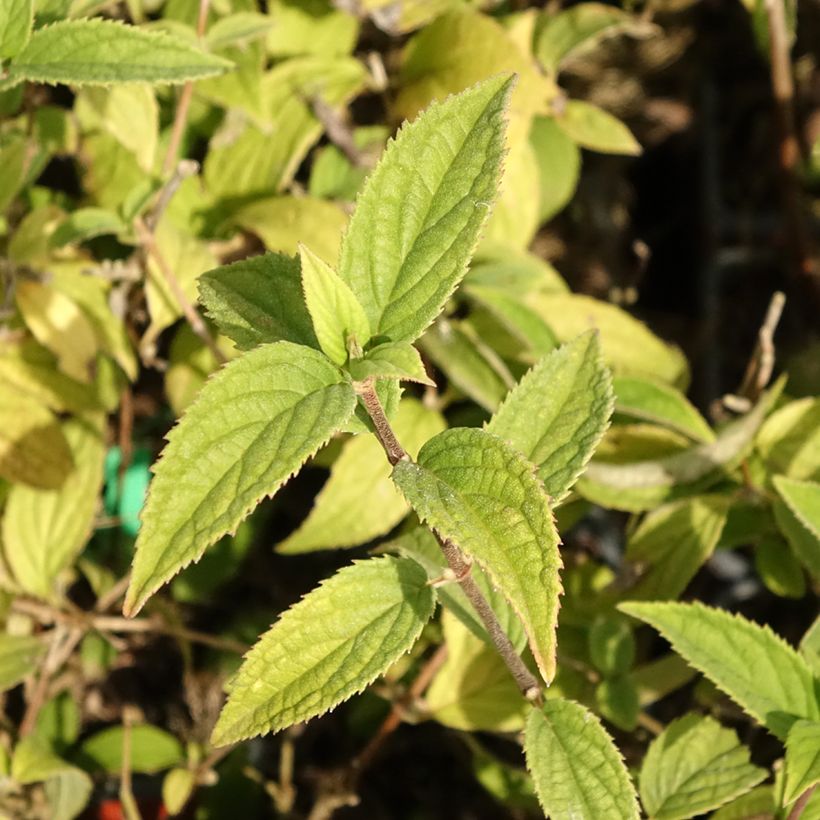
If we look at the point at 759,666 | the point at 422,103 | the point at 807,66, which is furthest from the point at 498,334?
the point at 807,66

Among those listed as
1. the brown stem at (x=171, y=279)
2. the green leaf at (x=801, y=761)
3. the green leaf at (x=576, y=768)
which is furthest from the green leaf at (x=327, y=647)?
the brown stem at (x=171, y=279)

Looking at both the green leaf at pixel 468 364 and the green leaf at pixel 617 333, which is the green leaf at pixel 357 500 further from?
the green leaf at pixel 617 333

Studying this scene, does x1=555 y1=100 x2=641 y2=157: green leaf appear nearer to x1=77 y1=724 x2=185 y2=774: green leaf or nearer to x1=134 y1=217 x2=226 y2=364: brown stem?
x1=134 y1=217 x2=226 y2=364: brown stem

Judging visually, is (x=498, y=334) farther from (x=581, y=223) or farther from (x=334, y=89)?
(x=581, y=223)

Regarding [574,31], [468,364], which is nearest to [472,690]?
[468,364]

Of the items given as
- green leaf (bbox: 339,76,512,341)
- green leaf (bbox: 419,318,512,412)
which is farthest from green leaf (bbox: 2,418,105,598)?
green leaf (bbox: 339,76,512,341)

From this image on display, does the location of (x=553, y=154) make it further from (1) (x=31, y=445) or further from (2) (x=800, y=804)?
(2) (x=800, y=804)
